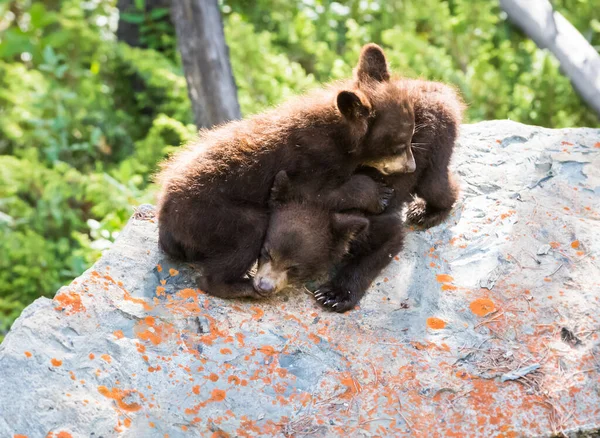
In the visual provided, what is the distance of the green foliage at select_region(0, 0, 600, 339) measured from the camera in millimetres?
8320

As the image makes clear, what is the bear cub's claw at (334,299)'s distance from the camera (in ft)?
15.0

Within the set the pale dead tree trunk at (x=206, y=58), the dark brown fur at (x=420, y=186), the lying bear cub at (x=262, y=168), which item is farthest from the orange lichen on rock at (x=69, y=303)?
the pale dead tree trunk at (x=206, y=58)

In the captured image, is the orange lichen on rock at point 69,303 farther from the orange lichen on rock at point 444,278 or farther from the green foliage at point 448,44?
the green foliage at point 448,44

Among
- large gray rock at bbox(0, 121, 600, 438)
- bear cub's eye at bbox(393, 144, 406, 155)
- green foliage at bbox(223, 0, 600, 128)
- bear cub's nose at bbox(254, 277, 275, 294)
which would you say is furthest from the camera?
green foliage at bbox(223, 0, 600, 128)

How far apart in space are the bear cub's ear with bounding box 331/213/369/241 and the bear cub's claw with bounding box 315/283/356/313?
370 mm

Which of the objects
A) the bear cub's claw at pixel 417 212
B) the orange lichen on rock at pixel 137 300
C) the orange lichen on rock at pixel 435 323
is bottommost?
the orange lichen on rock at pixel 435 323

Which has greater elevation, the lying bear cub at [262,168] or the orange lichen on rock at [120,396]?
the lying bear cub at [262,168]

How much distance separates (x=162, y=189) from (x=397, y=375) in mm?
1998

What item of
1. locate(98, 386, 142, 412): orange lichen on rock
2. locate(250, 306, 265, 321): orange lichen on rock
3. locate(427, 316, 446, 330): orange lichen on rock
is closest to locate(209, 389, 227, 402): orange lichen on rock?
locate(98, 386, 142, 412): orange lichen on rock

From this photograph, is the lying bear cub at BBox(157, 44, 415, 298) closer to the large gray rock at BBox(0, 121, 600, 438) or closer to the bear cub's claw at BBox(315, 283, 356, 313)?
the large gray rock at BBox(0, 121, 600, 438)

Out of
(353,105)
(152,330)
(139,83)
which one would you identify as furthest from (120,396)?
(139,83)

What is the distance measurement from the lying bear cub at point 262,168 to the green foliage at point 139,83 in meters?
2.60

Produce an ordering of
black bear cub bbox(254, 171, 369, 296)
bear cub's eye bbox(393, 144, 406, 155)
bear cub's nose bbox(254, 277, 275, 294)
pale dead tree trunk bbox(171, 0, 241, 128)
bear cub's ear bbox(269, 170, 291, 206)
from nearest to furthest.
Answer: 1. bear cub's nose bbox(254, 277, 275, 294)
2. black bear cub bbox(254, 171, 369, 296)
3. bear cub's ear bbox(269, 170, 291, 206)
4. bear cub's eye bbox(393, 144, 406, 155)
5. pale dead tree trunk bbox(171, 0, 241, 128)

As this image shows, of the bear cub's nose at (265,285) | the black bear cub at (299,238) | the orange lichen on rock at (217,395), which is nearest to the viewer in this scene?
the orange lichen on rock at (217,395)
